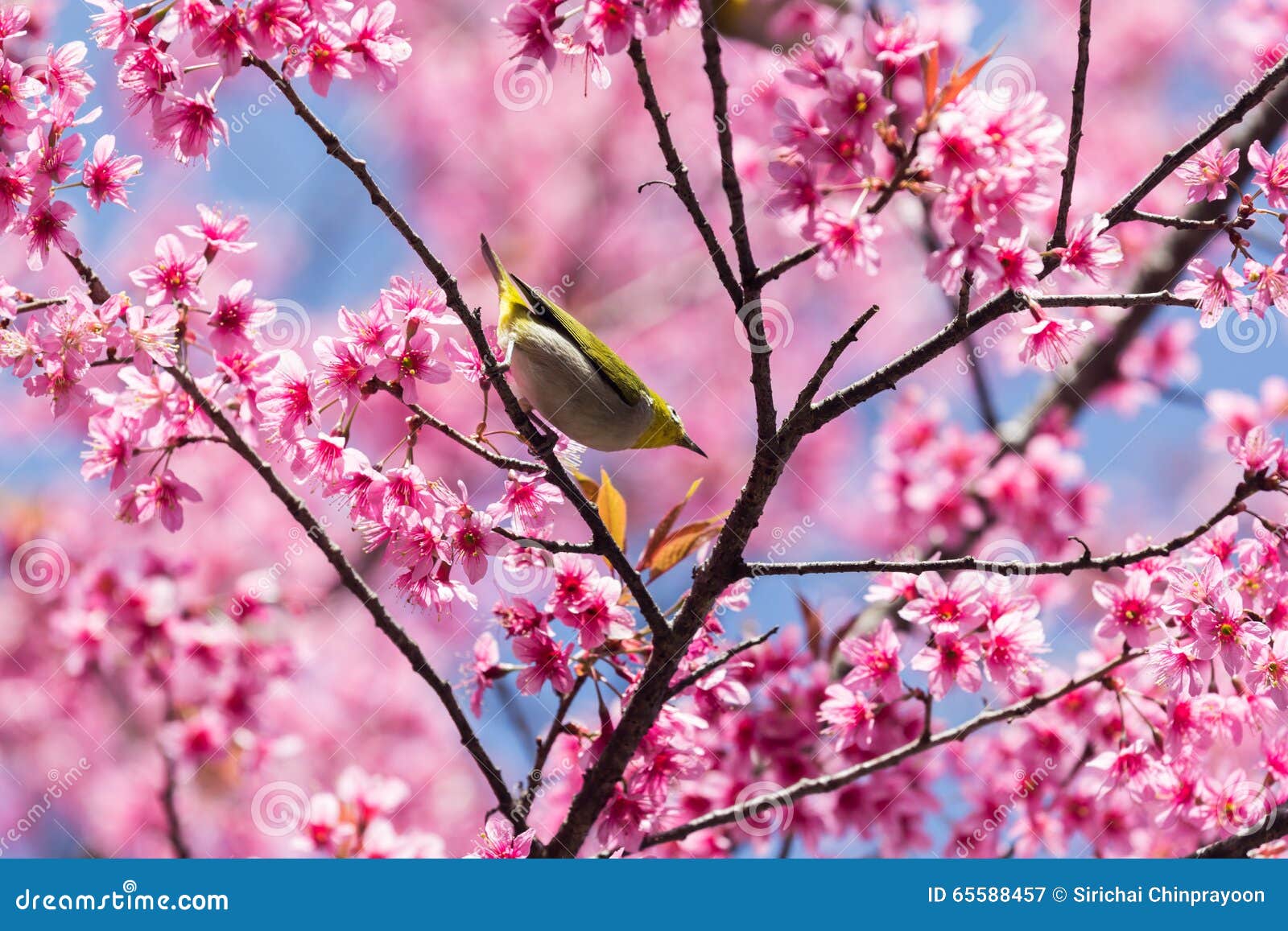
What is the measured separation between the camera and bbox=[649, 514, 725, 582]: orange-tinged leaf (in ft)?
8.57

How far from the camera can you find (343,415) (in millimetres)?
2232

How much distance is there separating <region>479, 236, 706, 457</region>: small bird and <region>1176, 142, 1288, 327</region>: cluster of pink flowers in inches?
49.2

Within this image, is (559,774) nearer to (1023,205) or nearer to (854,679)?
(854,679)

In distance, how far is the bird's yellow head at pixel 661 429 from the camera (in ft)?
8.96

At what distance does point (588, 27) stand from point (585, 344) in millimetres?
891

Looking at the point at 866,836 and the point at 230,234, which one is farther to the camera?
the point at 866,836

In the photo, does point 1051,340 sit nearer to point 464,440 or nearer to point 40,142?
point 464,440

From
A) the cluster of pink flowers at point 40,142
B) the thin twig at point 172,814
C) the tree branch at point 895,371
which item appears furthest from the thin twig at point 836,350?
the thin twig at point 172,814

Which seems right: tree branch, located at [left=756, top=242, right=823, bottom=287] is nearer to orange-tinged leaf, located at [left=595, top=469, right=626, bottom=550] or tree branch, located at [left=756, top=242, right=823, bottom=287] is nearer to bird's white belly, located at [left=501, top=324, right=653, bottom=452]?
bird's white belly, located at [left=501, top=324, right=653, bottom=452]

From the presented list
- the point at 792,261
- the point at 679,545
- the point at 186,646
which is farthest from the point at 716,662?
the point at 186,646

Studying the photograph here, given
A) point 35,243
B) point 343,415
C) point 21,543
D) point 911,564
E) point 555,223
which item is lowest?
point 911,564

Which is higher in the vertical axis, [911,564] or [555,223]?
[555,223]

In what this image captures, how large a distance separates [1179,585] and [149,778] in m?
5.28

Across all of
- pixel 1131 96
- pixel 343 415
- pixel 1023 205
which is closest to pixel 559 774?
pixel 343 415
